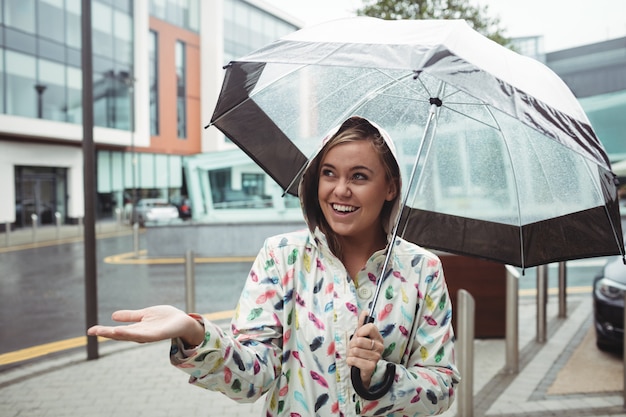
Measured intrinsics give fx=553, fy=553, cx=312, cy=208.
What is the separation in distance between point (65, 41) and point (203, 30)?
14.3 m

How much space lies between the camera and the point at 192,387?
4.84m

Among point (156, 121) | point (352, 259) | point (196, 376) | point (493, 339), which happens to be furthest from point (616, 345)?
point (156, 121)

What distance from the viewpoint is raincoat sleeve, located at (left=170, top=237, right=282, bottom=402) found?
1.38 m

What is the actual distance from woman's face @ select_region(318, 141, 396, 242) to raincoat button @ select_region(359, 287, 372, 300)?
18 centimetres

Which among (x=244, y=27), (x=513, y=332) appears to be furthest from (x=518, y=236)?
(x=244, y=27)

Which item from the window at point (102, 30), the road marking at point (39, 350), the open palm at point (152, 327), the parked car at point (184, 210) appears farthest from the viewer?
the parked car at point (184, 210)

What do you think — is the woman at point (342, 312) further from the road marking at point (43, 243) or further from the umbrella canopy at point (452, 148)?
the road marking at point (43, 243)

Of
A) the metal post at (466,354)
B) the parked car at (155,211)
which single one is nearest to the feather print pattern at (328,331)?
the metal post at (466,354)

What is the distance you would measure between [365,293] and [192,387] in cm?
363

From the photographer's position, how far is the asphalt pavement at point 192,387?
437 centimetres

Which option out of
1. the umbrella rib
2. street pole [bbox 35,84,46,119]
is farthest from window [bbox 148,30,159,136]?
the umbrella rib

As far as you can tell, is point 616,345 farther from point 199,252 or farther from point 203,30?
point 203,30

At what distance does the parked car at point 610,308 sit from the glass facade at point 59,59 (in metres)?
25.2

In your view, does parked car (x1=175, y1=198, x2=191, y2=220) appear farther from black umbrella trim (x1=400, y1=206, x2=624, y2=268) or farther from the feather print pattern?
the feather print pattern
